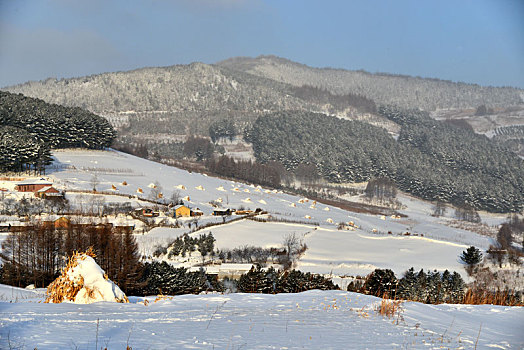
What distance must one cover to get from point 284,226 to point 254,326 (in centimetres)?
3996

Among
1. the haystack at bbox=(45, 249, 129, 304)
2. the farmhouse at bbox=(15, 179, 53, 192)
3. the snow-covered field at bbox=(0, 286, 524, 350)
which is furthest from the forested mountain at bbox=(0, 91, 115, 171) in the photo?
the snow-covered field at bbox=(0, 286, 524, 350)

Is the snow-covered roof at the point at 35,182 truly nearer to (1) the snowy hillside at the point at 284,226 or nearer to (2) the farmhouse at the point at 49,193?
(2) the farmhouse at the point at 49,193

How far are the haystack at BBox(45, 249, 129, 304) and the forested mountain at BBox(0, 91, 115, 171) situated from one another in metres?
53.9

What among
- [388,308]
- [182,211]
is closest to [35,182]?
[182,211]

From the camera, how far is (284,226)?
1892 inches

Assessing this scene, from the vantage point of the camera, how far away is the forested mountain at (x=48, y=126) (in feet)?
205

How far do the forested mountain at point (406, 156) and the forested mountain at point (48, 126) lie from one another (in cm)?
6359

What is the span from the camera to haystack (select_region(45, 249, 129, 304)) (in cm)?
1004

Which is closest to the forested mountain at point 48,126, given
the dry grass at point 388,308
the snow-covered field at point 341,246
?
the snow-covered field at point 341,246

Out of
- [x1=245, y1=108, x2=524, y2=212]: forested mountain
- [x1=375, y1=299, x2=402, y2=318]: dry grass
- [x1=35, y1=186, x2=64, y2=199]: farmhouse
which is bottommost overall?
[x1=375, y1=299, x2=402, y2=318]: dry grass

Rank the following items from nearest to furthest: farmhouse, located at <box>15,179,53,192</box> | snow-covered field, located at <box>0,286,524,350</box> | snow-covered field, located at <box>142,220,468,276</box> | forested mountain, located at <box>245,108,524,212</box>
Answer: snow-covered field, located at <box>0,286,524,350</box>
snow-covered field, located at <box>142,220,468,276</box>
farmhouse, located at <box>15,179,53,192</box>
forested mountain, located at <box>245,108,524,212</box>

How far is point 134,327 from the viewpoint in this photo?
7680 millimetres

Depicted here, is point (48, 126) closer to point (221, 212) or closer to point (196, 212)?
point (196, 212)

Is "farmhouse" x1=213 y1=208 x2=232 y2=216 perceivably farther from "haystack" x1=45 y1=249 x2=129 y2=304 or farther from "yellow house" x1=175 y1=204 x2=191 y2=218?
"haystack" x1=45 y1=249 x2=129 y2=304
